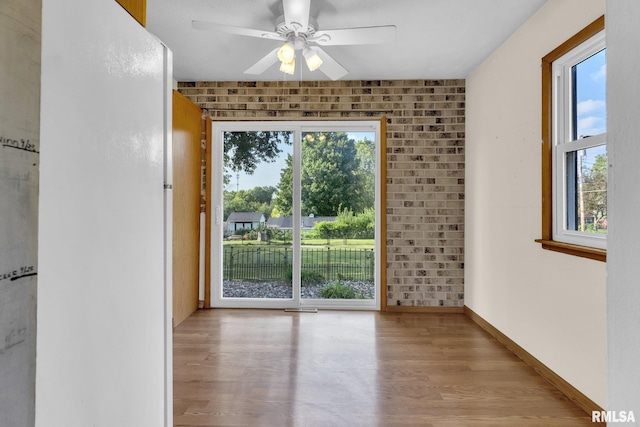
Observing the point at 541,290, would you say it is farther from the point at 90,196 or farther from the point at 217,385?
the point at 90,196

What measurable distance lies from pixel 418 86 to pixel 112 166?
3.48 metres

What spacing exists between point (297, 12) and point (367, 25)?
0.78m

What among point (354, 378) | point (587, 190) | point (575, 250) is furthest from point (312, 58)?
point (354, 378)

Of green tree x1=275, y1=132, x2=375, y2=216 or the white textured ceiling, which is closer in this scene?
the white textured ceiling

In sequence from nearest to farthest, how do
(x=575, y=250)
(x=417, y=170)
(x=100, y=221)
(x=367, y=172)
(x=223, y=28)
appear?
(x=100, y=221) < (x=575, y=250) < (x=223, y=28) < (x=417, y=170) < (x=367, y=172)

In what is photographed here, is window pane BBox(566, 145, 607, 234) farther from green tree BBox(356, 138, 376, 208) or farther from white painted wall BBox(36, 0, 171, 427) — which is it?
white painted wall BBox(36, 0, 171, 427)

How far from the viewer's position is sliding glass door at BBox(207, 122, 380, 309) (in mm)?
3779

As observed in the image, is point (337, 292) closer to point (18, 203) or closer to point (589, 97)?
point (589, 97)

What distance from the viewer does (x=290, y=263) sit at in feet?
12.6

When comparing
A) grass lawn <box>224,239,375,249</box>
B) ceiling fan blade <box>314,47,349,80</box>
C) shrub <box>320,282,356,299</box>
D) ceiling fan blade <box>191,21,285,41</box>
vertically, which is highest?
ceiling fan blade <box>191,21,285,41</box>

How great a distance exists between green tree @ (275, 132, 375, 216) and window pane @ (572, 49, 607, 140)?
1.97 metres

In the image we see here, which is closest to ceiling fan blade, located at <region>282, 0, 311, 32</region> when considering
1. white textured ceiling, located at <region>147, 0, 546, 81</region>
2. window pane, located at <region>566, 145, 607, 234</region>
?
white textured ceiling, located at <region>147, 0, 546, 81</region>

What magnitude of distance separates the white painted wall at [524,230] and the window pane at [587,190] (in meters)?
0.22

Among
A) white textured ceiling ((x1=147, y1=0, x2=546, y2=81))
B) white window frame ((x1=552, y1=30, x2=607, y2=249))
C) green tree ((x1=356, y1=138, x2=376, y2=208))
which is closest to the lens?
white window frame ((x1=552, y1=30, x2=607, y2=249))
